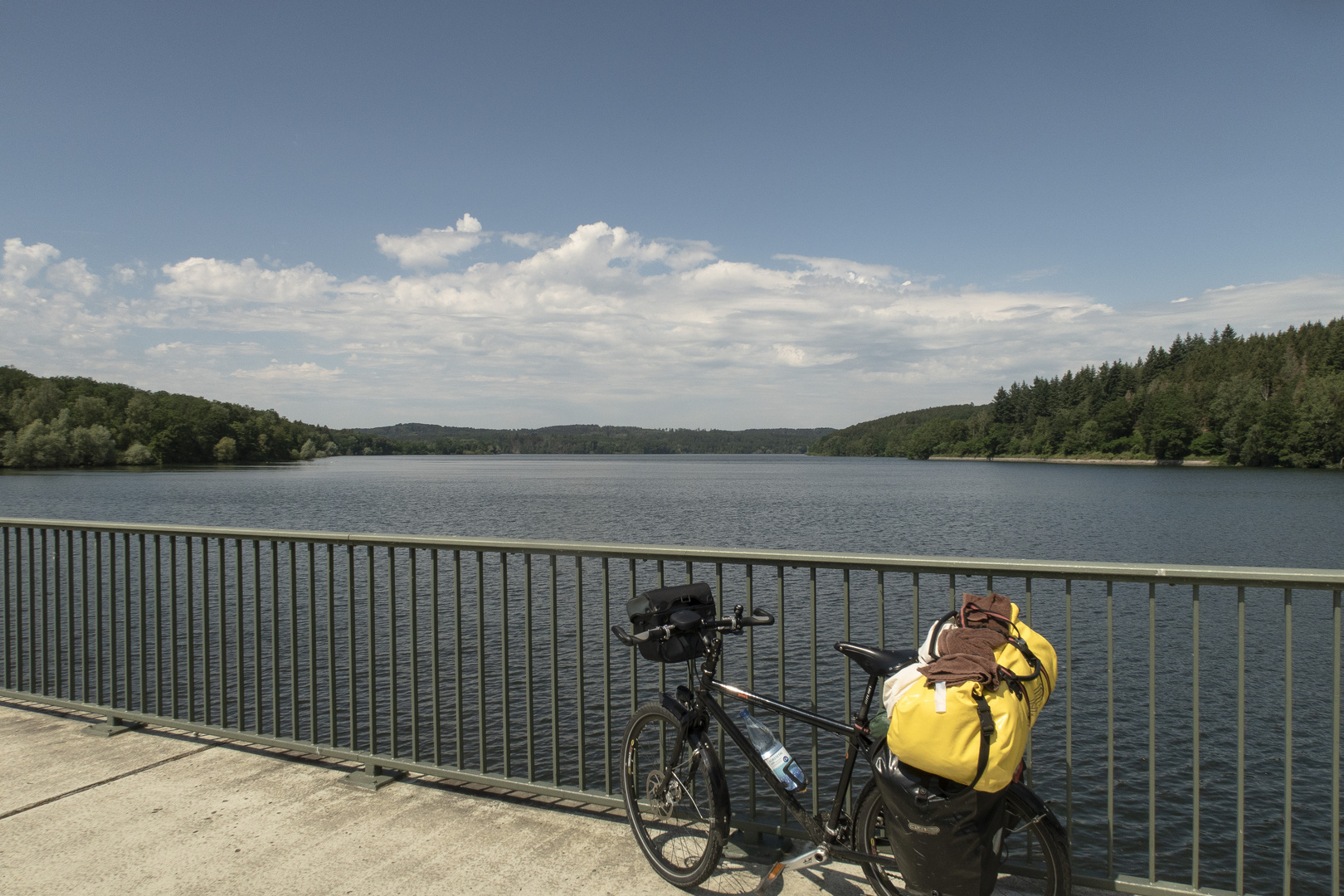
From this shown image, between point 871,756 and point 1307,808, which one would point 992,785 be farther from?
point 1307,808

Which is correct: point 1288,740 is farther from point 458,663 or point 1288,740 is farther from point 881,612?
point 458,663

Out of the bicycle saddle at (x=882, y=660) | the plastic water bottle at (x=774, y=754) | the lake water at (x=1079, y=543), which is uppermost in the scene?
the bicycle saddle at (x=882, y=660)

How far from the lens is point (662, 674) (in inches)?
156

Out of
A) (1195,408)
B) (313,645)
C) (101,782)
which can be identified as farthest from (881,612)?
(1195,408)

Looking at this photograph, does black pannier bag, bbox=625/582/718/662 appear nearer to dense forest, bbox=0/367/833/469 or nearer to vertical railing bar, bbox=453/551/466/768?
vertical railing bar, bbox=453/551/466/768

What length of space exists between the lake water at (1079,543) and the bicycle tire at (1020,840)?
3.51ft

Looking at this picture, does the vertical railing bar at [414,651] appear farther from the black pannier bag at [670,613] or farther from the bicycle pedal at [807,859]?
the bicycle pedal at [807,859]

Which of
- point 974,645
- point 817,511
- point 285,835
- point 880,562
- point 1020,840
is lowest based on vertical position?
point 817,511

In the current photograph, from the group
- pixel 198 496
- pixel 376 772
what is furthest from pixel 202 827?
pixel 198 496

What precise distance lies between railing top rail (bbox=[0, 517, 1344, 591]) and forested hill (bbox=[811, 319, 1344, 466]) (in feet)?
357

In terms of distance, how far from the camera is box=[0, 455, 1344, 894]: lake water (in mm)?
9328

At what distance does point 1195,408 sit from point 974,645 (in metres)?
127

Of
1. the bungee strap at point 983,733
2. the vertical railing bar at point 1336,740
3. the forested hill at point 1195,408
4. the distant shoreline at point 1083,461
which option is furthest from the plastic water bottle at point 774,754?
the distant shoreline at point 1083,461

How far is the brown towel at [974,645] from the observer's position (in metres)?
2.42
